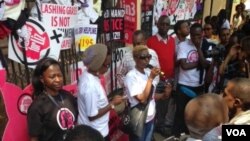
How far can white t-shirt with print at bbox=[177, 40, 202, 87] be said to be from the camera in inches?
184

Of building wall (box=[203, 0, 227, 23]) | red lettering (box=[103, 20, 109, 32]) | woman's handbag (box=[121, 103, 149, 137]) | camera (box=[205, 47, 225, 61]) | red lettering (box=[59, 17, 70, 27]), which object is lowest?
woman's handbag (box=[121, 103, 149, 137])

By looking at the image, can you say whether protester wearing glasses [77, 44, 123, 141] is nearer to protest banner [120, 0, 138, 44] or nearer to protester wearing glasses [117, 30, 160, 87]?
protester wearing glasses [117, 30, 160, 87]

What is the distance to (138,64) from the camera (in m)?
3.69

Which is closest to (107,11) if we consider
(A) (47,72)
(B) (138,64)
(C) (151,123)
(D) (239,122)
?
(B) (138,64)

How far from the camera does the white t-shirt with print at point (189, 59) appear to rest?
184 inches

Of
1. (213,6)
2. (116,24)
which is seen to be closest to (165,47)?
(116,24)

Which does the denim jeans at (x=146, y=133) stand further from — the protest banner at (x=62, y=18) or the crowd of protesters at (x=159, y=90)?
the protest banner at (x=62, y=18)

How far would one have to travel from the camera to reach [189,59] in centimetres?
469

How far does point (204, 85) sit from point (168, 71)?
1.77ft

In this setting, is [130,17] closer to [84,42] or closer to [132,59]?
[132,59]

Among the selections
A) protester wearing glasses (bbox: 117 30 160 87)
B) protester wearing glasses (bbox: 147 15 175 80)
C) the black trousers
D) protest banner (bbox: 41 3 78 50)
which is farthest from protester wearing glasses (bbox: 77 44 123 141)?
the black trousers

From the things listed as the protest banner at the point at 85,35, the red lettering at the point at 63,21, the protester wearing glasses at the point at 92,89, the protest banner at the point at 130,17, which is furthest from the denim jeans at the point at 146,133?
the protest banner at the point at 130,17

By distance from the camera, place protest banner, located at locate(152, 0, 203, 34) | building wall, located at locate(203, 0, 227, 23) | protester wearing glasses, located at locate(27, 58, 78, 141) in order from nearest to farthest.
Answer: protester wearing glasses, located at locate(27, 58, 78, 141), protest banner, located at locate(152, 0, 203, 34), building wall, located at locate(203, 0, 227, 23)

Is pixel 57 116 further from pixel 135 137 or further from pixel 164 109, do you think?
pixel 164 109
